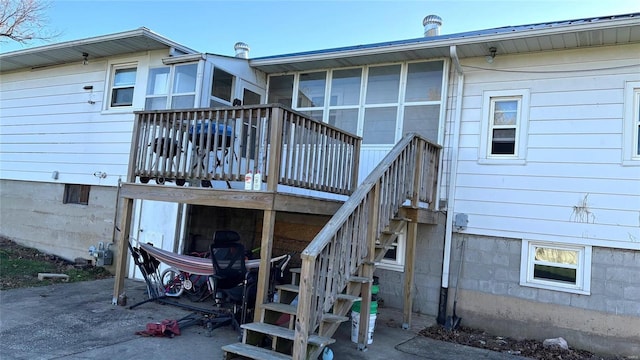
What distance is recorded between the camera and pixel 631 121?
5.39m

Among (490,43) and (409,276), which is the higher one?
(490,43)

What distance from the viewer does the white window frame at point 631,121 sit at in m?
5.35

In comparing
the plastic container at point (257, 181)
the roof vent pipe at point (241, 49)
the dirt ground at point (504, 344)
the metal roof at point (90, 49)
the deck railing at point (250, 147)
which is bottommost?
the dirt ground at point (504, 344)

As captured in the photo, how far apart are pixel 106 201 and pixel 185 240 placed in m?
2.29

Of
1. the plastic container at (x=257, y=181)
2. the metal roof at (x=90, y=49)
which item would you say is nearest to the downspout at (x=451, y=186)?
the plastic container at (x=257, y=181)

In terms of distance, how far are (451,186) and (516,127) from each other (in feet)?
4.04

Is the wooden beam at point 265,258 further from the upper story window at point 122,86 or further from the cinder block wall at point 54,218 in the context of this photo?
the upper story window at point 122,86

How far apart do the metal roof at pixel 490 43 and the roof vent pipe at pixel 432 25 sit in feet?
4.44

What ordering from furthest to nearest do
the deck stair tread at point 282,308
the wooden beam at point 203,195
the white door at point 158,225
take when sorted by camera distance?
the white door at point 158,225, the wooden beam at point 203,195, the deck stair tread at point 282,308

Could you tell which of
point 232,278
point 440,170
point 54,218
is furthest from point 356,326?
point 54,218

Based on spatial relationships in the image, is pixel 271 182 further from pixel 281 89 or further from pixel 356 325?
pixel 281 89

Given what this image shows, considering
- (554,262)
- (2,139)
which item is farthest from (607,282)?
(2,139)

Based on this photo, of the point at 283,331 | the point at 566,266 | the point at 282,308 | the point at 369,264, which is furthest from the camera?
the point at 566,266

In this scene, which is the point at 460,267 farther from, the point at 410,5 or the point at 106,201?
the point at 106,201
